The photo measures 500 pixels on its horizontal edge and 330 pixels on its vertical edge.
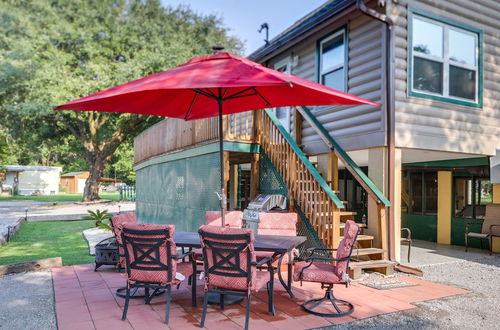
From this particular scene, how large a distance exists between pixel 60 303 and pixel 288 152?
4.25 m

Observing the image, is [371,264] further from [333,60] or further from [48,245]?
[48,245]

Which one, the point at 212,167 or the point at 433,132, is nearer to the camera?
the point at 433,132

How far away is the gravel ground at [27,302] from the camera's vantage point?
4082 mm

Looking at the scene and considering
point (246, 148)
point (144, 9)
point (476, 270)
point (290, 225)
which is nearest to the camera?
point (290, 225)

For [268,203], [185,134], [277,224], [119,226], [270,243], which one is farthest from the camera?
[185,134]

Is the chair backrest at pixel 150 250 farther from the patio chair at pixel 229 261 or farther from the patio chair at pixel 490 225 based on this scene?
the patio chair at pixel 490 225

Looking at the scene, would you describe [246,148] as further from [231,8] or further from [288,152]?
[231,8]

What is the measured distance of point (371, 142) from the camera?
697 centimetres

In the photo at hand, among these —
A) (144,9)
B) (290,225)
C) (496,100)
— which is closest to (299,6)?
(144,9)

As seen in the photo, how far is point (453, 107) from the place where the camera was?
756cm

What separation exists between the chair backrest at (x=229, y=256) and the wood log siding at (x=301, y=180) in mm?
2434

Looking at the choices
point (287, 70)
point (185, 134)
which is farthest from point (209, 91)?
point (287, 70)

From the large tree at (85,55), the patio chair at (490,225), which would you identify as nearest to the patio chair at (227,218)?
the patio chair at (490,225)

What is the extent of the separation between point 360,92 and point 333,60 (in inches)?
50.7
